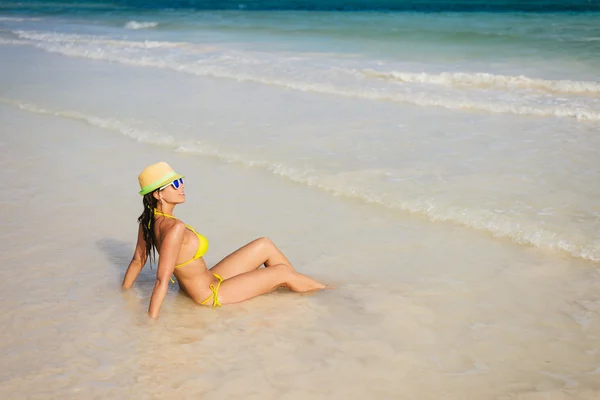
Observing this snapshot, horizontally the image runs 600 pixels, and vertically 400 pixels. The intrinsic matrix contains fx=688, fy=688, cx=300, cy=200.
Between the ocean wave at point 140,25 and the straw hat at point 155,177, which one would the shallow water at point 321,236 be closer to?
the straw hat at point 155,177

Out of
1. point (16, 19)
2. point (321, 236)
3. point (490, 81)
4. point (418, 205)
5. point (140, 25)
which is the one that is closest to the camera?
point (321, 236)

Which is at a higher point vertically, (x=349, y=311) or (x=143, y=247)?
(x=143, y=247)

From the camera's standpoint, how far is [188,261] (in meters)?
4.60

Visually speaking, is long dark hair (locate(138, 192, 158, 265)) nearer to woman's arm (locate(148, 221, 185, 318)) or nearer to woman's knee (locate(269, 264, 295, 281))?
woman's arm (locate(148, 221, 185, 318))

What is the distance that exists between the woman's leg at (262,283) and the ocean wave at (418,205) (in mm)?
1920

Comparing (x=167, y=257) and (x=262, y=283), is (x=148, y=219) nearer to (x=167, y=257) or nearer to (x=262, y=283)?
(x=167, y=257)

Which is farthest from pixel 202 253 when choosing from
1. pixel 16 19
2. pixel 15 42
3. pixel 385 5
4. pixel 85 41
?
pixel 385 5

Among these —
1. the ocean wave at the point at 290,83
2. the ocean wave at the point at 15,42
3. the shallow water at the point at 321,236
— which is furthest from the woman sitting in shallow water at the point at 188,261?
the ocean wave at the point at 15,42

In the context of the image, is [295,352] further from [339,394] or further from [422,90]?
[422,90]

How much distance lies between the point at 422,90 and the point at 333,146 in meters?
4.63

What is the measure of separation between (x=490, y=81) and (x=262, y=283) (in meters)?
10.2

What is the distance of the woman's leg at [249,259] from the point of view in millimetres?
4938

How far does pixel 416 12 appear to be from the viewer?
37188 millimetres

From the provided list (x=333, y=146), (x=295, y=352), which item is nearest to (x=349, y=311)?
(x=295, y=352)
